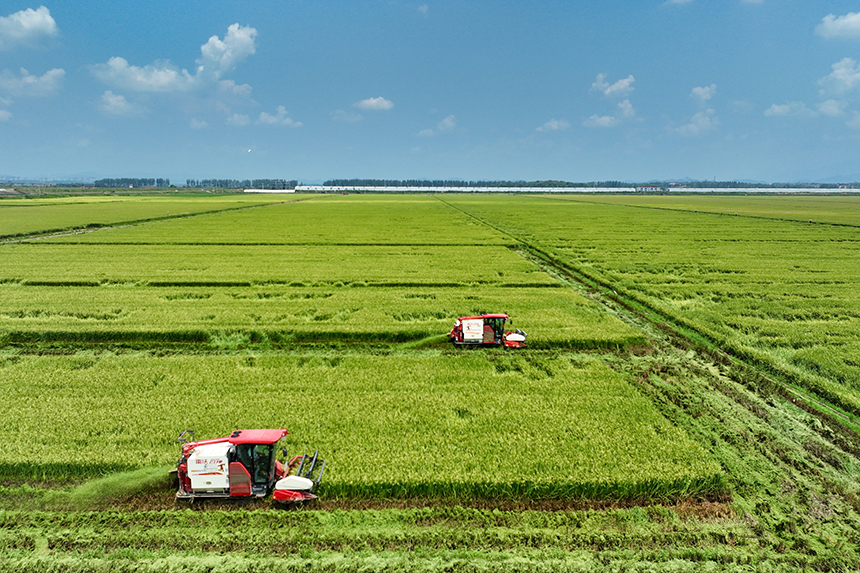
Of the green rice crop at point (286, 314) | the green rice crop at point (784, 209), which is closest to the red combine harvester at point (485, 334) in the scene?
the green rice crop at point (286, 314)

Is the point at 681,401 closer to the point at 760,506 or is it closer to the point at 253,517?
the point at 760,506

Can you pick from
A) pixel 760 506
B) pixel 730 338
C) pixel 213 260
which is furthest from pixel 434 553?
pixel 213 260

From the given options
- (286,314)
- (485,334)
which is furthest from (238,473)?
(286,314)

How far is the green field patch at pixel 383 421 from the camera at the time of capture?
9.59 m

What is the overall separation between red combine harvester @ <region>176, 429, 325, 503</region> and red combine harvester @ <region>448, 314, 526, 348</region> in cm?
938

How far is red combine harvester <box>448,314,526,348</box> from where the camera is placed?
17.5 meters

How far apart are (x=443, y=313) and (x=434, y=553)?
13.8 metres

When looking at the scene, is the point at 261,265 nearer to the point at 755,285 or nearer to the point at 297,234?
the point at 297,234

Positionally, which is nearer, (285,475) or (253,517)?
Result: (253,517)

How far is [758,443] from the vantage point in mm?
11484

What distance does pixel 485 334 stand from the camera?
17.5 m

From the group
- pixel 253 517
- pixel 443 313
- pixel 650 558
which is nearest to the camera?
pixel 650 558

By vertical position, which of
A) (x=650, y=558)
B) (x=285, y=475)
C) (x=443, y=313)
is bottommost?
(x=650, y=558)

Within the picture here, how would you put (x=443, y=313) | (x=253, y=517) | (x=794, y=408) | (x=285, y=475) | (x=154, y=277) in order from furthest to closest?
(x=154, y=277) → (x=443, y=313) → (x=794, y=408) → (x=285, y=475) → (x=253, y=517)
